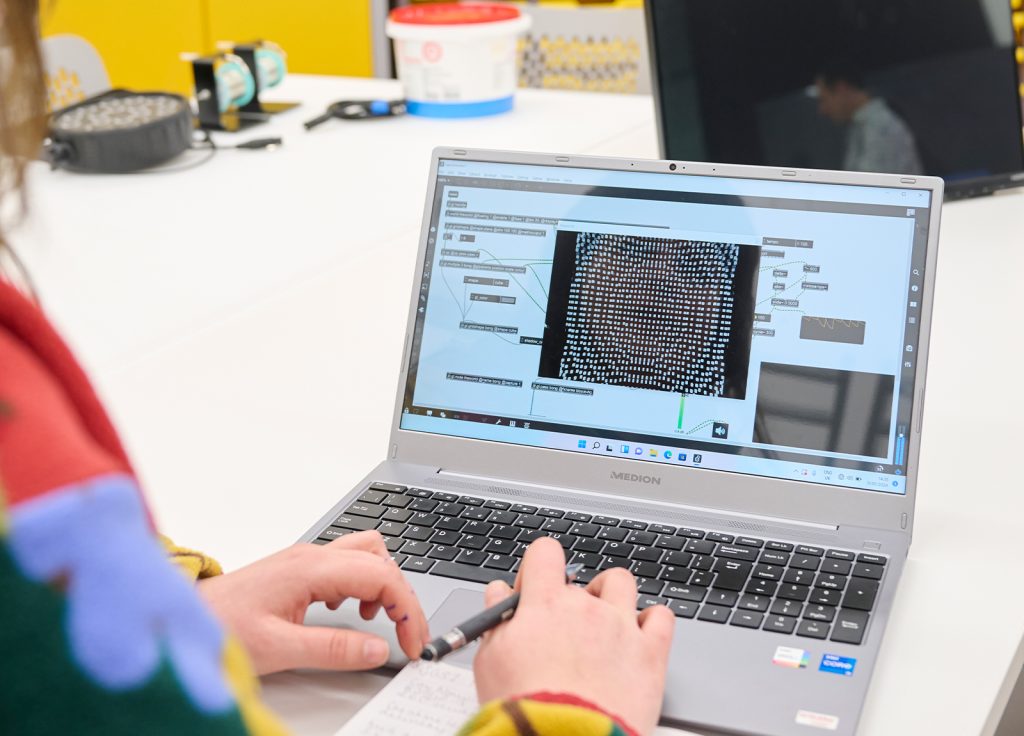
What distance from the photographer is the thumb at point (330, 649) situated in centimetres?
67

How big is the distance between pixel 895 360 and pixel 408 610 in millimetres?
398

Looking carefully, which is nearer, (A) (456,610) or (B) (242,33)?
(A) (456,610)

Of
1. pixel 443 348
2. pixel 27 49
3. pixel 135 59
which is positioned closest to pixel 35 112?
pixel 27 49

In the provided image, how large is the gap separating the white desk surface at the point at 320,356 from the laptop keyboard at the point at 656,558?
0.14ft

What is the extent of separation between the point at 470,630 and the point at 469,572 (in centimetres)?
12

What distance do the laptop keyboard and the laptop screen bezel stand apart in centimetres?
4

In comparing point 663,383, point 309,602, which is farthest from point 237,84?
point 309,602

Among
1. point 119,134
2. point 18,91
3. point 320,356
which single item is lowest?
point 320,356

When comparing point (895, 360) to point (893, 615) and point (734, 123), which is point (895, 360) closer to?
point (893, 615)

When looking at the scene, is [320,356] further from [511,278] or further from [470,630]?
[470,630]

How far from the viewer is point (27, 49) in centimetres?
42

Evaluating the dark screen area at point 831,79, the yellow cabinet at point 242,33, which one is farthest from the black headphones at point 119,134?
the yellow cabinet at point 242,33

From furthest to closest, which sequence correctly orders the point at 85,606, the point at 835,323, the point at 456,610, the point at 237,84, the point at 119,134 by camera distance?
the point at 237,84, the point at 119,134, the point at 835,323, the point at 456,610, the point at 85,606

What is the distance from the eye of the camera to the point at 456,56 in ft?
6.57
